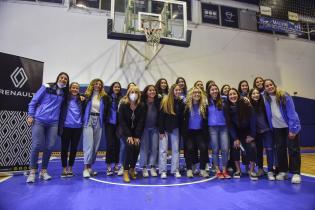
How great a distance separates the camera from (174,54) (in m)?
9.07

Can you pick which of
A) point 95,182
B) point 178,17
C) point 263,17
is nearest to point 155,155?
point 95,182

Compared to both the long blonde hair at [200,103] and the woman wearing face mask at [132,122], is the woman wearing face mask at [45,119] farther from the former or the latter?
the long blonde hair at [200,103]

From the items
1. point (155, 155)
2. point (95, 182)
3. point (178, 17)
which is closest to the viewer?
point (95, 182)

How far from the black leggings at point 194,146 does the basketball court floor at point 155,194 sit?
0.30 meters

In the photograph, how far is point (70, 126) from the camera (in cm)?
371

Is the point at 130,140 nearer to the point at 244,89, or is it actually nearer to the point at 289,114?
the point at 244,89

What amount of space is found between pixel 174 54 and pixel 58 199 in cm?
740

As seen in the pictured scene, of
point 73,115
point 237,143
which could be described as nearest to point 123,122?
point 73,115

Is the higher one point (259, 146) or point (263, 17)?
point (263, 17)

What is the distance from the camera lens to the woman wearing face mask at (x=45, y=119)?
3.44 m

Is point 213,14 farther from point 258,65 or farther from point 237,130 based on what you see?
point 237,130

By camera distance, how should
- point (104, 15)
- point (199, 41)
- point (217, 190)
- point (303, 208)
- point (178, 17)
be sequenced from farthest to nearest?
point (199, 41) → point (104, 15) → point (178, 17) → point (217, 190) → point (303, 208)

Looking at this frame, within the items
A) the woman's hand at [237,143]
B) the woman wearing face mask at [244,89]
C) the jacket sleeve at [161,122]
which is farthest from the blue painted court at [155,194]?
the woman wearing face mask at [244,89]

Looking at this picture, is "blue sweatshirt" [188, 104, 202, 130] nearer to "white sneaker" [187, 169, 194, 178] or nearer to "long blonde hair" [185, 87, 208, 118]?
"long blonde hair" [185, 87, 208, 118]
